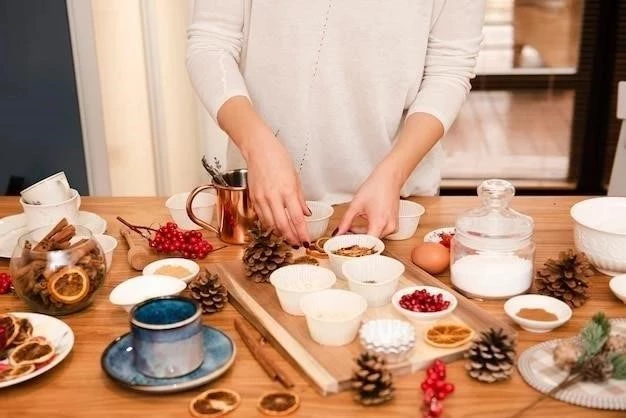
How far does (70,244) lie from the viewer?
1172mm

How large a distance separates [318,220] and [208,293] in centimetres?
32

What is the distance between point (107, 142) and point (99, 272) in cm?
197

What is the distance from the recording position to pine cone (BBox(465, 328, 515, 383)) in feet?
3.17

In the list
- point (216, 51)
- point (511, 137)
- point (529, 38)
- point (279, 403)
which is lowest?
point (511, 137)

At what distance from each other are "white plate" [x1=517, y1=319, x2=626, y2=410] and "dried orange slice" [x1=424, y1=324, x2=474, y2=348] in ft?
0.26

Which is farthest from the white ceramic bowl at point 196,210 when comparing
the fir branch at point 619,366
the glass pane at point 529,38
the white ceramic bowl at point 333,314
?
the glass pane at point 529,38

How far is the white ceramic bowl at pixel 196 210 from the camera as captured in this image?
1.49 meters

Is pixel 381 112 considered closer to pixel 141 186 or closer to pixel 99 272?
pixel 99 272

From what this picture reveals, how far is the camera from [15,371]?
3.24 ft

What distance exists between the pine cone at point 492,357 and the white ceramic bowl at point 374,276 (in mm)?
189

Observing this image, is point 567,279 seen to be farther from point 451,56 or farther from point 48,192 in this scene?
point 48,192

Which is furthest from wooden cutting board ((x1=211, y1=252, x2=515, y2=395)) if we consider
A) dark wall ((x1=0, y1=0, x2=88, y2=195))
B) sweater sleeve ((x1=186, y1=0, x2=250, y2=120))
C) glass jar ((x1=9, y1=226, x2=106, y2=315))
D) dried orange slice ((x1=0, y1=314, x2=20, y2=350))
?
dark wall ((x1=0, y1=0, x2=88, y2=195))

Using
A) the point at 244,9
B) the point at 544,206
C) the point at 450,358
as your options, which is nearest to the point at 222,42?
the point at 244,9

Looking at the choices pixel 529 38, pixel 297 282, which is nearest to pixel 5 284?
pixel 297 282
